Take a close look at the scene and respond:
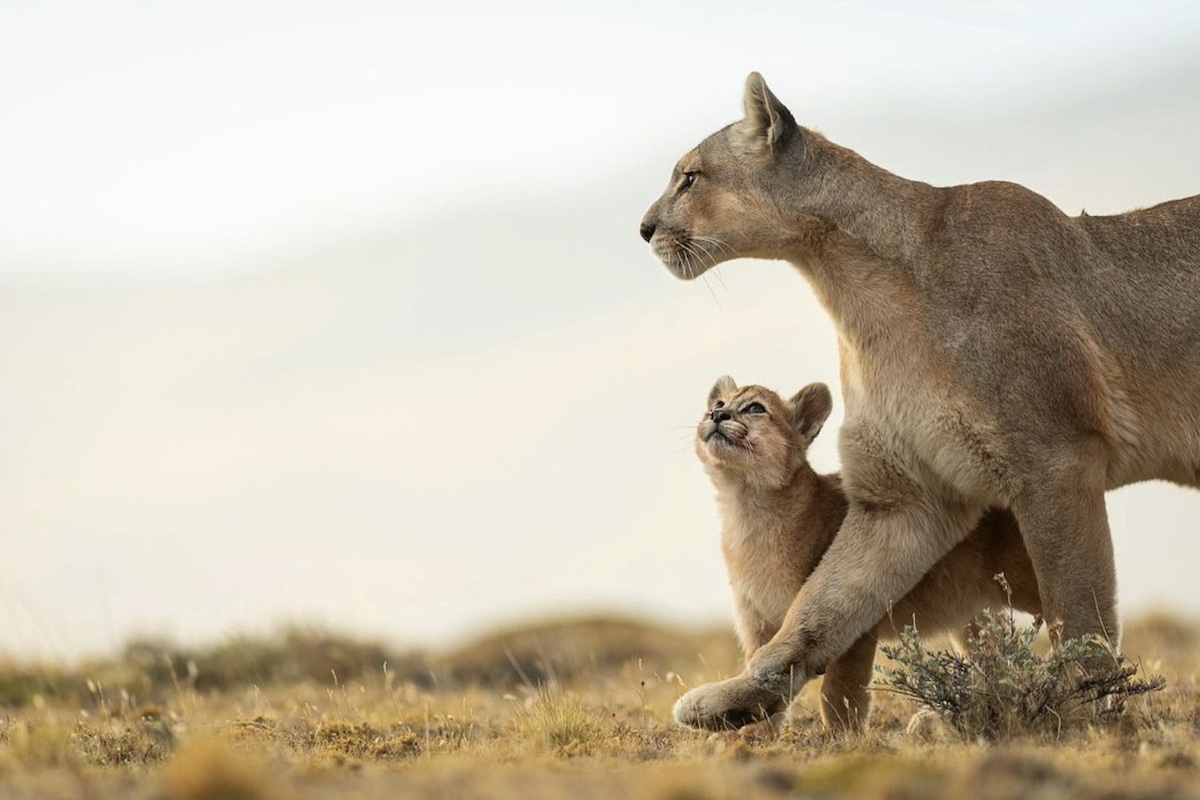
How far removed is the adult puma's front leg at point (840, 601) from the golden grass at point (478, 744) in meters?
0.21

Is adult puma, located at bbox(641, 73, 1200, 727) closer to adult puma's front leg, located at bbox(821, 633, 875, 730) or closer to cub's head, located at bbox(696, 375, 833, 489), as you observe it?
adult puma's front leg, located at bbox(821, 633, 875, 730)

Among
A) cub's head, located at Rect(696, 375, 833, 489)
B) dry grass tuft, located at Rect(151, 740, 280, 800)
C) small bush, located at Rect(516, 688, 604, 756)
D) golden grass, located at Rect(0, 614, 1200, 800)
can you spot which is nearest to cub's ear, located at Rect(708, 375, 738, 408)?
cub's head, located at Rect(696, 375, 833, 489)

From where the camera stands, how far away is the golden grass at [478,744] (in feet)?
17.0

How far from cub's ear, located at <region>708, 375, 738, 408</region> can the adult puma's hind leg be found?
213cm

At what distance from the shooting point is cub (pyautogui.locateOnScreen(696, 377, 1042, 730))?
8461mm

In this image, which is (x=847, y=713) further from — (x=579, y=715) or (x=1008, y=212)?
(x=1008, y=212)

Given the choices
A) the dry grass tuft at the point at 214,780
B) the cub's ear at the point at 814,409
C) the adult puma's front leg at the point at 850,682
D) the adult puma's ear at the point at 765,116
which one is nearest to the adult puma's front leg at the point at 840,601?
the adult puma's front leg at the point at 850,682

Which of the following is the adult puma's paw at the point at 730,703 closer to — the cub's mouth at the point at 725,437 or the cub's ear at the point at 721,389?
the cub's mouth at the point at 725,437

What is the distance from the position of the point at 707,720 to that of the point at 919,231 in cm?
292

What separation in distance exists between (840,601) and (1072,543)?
123 centimetres

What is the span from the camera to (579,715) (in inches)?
321

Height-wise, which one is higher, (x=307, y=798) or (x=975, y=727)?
(x=307, y=798)

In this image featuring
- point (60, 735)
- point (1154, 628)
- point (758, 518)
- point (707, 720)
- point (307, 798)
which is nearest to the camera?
point (307, 798)

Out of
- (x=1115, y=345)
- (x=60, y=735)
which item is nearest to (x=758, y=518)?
(x=1115, y=345)
